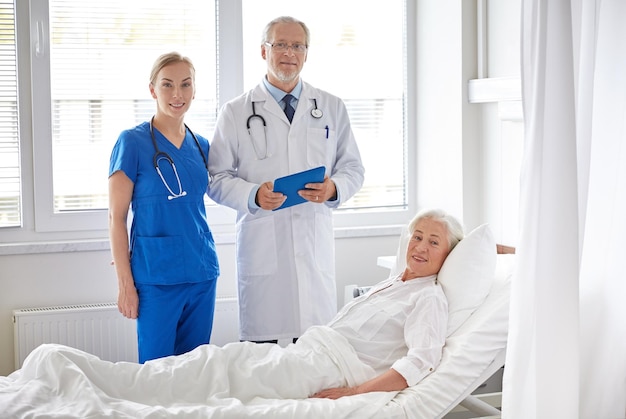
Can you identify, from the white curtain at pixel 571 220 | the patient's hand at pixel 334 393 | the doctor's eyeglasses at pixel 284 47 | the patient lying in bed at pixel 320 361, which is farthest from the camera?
the doctor's eyeglasses at pixel 284 47

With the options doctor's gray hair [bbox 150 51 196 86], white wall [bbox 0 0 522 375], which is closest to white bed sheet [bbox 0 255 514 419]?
doctor's gray hair [bbox 150 51 196 86]

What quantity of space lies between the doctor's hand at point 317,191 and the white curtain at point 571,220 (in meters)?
1.05

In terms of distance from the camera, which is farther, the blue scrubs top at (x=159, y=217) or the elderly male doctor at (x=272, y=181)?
the elderly male doctor at (x=272, y=181)

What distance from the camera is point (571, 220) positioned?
1.99 m

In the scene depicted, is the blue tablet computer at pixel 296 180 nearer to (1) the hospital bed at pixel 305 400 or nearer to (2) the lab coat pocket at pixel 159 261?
(2) the lab coat pocket at pixel 159 261

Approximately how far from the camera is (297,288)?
313 centimetres

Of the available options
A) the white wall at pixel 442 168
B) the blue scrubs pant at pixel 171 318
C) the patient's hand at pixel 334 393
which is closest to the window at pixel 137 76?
the white wall at pixel 442 168

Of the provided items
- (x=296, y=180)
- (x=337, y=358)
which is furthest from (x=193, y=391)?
(x=296, y=180)

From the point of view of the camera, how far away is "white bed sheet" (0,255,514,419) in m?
2.14

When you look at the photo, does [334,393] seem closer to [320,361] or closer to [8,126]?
[320,361]

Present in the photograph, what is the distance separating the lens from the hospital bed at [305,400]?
7.06ft

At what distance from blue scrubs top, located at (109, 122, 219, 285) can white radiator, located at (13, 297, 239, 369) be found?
0.65m

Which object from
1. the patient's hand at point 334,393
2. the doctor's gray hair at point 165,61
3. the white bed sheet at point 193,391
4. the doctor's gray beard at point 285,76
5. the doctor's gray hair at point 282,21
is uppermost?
the doctor's gray hair at point 282,21

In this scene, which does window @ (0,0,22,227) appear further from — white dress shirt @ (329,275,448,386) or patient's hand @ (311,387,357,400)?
patient's hand @ (311,387,357,400)
